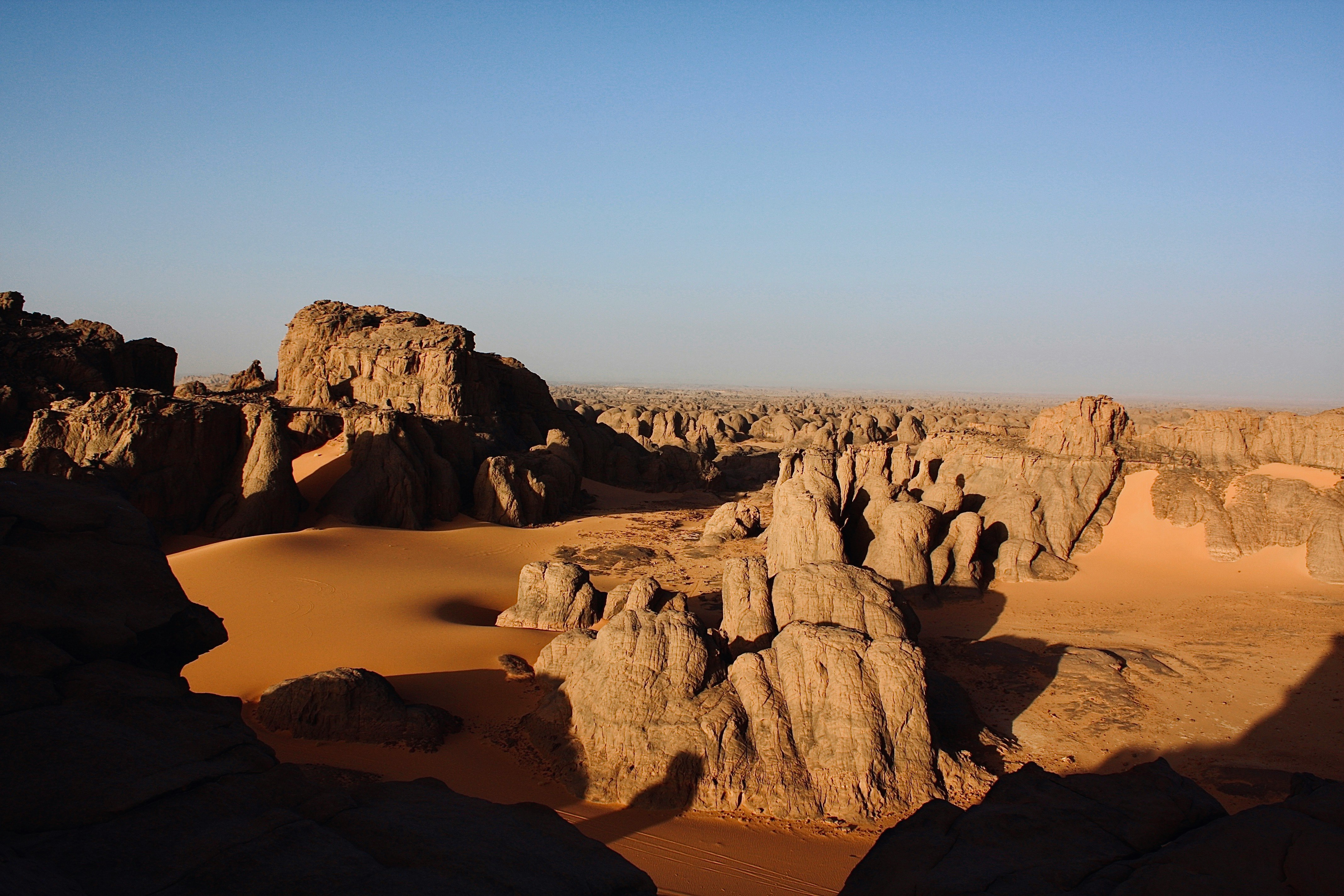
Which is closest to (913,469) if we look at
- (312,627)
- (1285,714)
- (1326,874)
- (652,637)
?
(1285,714)

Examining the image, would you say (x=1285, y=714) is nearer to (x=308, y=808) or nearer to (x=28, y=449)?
(x=308, y=808)

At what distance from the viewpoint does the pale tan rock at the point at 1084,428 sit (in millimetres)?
18859

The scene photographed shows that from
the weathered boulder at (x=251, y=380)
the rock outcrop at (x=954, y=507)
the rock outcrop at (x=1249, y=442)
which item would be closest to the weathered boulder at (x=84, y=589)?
the rock outcrop at (x=954, y=507)

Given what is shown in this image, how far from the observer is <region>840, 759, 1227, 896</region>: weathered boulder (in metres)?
4.05

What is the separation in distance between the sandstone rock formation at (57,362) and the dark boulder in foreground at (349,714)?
54.7ft

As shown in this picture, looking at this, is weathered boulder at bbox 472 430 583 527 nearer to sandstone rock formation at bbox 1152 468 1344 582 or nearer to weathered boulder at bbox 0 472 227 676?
weathered boulder at bbox 0 472 227 676

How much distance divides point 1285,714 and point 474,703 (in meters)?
11.5

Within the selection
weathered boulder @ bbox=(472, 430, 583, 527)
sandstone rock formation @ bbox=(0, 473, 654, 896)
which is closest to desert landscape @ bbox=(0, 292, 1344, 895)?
sandstone rock formation @ bbox=(0, 473, 654, 896)

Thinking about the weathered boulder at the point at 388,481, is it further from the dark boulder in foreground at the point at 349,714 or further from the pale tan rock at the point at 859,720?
the pale tan rock at the point at 859,720

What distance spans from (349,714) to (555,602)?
18.0 ft

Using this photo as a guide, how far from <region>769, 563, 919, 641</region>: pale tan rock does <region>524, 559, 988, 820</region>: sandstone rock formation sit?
906 mm

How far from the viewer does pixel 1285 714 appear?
10227mm

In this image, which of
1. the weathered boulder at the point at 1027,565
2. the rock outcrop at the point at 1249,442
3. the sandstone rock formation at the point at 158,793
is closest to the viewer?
the sandstone rock formation at the point at 158,793

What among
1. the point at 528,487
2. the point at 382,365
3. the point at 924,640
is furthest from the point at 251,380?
the point at 924,640
